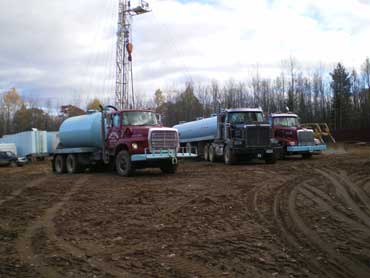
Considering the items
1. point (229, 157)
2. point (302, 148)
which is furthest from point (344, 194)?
point (302, 148)

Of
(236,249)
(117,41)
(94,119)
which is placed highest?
(117,41)

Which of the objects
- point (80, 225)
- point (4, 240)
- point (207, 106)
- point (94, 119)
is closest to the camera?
point (4, 240)

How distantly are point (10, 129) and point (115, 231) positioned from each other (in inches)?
3443

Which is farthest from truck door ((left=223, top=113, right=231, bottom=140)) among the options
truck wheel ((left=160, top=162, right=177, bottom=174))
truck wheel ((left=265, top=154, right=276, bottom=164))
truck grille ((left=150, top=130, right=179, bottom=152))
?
truck grille ((left=150, top=130, right=179, bottom=152))

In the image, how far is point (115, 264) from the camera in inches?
261

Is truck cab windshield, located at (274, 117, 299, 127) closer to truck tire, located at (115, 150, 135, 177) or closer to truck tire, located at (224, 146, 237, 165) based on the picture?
truck tire, located at (224, 146, 237, 165)

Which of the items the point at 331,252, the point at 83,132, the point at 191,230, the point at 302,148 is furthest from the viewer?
the point at 302,148

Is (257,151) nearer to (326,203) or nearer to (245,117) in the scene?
(245,117)

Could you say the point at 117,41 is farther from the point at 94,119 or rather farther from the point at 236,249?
the point at 236,249

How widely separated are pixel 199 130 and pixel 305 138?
20.3 feet

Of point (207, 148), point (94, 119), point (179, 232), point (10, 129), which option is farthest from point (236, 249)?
point (10, 129)

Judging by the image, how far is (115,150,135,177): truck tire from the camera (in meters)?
18.8

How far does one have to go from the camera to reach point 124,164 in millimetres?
19219

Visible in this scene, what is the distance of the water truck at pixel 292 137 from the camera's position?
2667 cm
